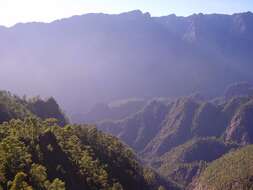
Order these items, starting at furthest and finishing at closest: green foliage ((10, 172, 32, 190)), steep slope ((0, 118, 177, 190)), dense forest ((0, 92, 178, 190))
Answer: steep slope ((0, 118, 177, 190)) < dense forest ((0, 92, 178, 190)) < green foliage ((10, 172, 32, 190))

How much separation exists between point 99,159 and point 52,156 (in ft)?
95.4

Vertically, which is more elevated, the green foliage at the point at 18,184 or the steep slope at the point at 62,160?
the green foliage at the point at 18,184

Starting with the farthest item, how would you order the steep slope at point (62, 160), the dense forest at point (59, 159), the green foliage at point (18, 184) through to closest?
the steep slope at point (62, 160)
the dense forest at point (59, 159)
the green foliage at point (18, 184)

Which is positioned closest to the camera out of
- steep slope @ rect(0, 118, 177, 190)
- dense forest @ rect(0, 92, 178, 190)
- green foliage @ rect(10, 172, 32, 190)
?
green foliage @ rect(10, 172, 32, 190)

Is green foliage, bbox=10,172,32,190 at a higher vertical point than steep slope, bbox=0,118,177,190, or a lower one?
higher

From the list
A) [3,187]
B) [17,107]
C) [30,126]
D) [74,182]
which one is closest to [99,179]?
[74,182]

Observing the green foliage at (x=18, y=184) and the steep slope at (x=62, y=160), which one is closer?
the green foliage at (x=18, y=184)

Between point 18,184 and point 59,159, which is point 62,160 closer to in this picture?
point 59,159

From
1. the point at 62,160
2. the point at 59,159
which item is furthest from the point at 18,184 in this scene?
the point at 62,160

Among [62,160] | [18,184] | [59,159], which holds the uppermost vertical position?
[18,184]

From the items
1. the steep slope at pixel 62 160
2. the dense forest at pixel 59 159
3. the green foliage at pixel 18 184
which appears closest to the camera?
the green foliage at pixel 18 184

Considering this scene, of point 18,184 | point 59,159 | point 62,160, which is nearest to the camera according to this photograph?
point 18,184

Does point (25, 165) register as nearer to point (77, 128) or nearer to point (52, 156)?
point (52, 156)

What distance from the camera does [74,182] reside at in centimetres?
12312
